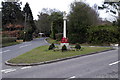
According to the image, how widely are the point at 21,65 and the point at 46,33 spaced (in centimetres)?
8018

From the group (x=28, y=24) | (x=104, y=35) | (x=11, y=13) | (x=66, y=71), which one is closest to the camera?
(x=66, y=71)

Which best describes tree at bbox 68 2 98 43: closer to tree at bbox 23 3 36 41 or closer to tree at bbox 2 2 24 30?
tree at bbox 23 3 36 41

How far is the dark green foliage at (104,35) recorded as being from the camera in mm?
31469

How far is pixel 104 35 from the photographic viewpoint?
3186 centimetres

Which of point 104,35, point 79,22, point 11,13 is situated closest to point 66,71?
point 104,35

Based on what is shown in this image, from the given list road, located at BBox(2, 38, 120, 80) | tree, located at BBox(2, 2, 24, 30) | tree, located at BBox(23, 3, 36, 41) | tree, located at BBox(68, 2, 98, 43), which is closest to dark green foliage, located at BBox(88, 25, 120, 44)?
tree, located at BBox(68, 2, 98, 43)

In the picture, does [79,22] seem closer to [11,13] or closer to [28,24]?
[11,13]

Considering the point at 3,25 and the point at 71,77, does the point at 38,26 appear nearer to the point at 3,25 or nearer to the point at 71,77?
the point at 3,25

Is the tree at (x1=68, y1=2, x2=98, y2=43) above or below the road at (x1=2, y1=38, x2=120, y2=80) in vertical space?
above

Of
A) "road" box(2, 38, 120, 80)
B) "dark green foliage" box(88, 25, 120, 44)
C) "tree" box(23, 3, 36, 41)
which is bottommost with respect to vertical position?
"road" box(2, 38, 120, 80)

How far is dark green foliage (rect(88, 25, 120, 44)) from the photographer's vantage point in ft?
103

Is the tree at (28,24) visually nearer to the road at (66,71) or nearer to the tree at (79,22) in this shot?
the tree at (79,22)

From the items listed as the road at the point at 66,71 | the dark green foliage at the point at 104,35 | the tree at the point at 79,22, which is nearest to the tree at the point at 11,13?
the tree at the point at 79,22

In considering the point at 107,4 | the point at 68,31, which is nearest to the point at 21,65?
the point at 68,31
